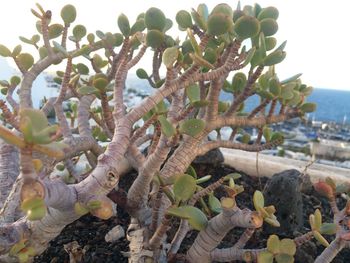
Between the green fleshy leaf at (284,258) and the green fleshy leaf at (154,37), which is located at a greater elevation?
the green fleshy leaf at (154,37)

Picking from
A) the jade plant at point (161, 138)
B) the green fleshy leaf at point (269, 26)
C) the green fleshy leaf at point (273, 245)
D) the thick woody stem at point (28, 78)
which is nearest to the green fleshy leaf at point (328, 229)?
the jade plant at point (161, 138)

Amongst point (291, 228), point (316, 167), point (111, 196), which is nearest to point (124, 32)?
point (111, 196)

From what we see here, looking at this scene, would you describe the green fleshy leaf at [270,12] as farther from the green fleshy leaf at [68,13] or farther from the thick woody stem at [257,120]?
the green fleshy leaf at [68,13]

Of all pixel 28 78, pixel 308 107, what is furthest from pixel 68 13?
pixel 308 107

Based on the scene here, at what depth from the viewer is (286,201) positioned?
116 cm

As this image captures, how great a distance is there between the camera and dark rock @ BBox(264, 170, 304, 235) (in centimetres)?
115

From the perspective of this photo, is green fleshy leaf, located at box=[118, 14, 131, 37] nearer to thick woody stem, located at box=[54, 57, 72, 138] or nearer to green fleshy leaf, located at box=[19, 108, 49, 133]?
Answer: thick woody stem, located at box=[54, 57, 72, 138]

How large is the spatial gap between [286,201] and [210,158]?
49cm

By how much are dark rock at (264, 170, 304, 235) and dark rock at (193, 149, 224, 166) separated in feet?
1.36

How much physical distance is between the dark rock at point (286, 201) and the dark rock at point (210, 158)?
42 cm

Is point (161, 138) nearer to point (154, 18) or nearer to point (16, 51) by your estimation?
point (154, 18)

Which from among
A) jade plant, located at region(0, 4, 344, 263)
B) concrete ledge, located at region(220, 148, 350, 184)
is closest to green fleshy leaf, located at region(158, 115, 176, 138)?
jade plant, located at region(0, 4, 344, 263)

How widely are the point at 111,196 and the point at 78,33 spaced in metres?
0.39

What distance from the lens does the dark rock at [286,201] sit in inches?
45.1
